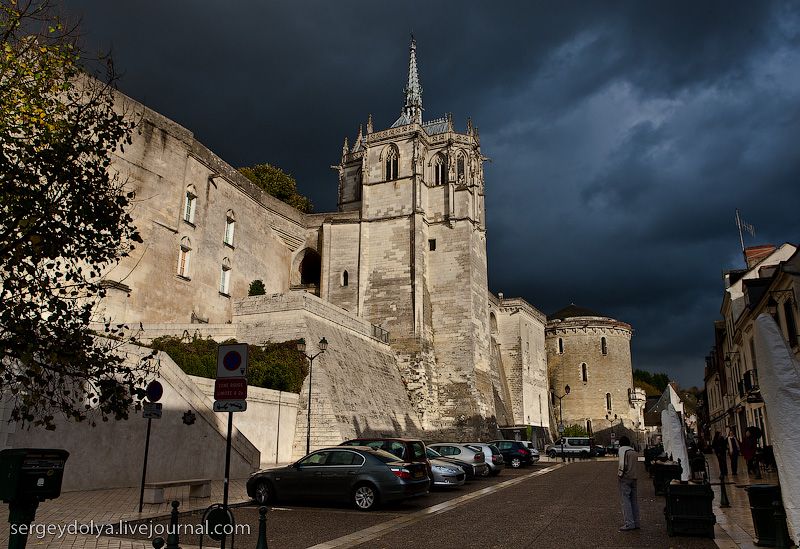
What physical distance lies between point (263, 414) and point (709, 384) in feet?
138

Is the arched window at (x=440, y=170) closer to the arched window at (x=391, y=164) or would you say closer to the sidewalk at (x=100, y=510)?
the arched window at (x=391, y=164)

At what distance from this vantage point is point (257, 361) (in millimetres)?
24547

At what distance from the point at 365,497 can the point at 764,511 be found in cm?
692

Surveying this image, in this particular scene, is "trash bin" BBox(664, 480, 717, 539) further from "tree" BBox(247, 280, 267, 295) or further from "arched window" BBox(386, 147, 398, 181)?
"arched window" BBox(386, 147, 398, 181)

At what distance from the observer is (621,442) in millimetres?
10102

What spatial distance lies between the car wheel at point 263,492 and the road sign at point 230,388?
16.9ft

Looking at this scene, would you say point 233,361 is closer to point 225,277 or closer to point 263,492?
point 263,492

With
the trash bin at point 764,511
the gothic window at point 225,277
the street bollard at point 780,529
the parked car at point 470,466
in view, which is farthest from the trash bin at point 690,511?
the gothic window at point 225,277

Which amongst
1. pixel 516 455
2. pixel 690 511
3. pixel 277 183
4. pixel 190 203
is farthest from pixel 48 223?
pixel 277 183

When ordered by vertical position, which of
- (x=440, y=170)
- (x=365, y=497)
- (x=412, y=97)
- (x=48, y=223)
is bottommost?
(x=365, y=497)

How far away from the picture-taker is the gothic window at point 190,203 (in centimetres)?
3209

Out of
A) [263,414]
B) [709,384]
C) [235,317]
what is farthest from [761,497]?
[709,384]

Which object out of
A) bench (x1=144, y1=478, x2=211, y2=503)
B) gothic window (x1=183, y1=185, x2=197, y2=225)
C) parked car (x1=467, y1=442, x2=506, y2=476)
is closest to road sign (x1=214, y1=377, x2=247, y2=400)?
bench (x1=144, y1=478, x2=211, y2=503)

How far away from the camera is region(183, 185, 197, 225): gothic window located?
3209 centimetres
